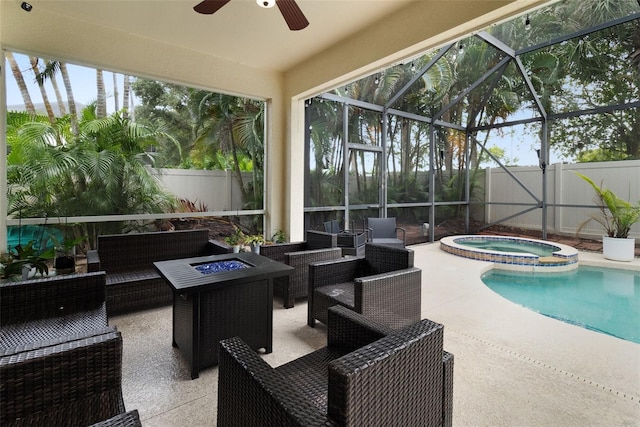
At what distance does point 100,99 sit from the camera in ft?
12.5

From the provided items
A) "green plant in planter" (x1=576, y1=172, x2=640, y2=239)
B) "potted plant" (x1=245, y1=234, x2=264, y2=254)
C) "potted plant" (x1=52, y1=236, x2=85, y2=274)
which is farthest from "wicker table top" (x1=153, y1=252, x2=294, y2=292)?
"green plant in planter" (x1=576, y1=172, x2=640, y2=239)

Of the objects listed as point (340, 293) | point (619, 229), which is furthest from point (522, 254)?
point (340, 293)

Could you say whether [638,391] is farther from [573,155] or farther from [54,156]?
[573,155]

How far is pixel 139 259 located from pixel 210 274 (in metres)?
1.83

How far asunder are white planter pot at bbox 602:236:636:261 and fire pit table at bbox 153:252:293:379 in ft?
22.6

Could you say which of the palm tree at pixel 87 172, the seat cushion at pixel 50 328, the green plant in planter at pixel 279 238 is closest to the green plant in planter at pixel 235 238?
the green plant in planter at pixel 279 238

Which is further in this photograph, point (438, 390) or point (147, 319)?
point (147, 319)

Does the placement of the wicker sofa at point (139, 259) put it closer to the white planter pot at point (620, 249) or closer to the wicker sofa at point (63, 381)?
the wicker sofa at point (63, 381)

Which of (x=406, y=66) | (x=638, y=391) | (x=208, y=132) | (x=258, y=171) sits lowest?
(x=638, y=391)

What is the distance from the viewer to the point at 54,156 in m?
3.52

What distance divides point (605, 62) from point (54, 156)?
10290 millimetres

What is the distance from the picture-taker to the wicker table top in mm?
2031

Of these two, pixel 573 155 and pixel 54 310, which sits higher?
pixel 573 155

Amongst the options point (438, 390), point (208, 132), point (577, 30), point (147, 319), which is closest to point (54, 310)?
point (147, 319)
